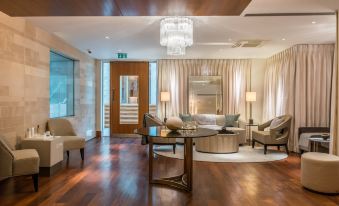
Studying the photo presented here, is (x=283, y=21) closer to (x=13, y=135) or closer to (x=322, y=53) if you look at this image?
(x=322, y=53)

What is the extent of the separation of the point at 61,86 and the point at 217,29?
13.3 feet

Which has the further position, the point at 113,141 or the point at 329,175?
the point at 113,141

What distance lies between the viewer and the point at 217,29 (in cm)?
529

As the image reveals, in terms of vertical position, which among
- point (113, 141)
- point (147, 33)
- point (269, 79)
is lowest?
point (113, 141)

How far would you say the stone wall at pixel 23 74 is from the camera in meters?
4.30

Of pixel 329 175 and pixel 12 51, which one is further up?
pixel 12 51

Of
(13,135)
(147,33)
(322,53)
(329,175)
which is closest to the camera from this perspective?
(329,175)

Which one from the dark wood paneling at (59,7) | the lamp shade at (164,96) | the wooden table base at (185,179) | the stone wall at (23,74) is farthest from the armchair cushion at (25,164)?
the lamp shade at (164,96)

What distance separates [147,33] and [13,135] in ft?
10.1

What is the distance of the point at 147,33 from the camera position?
221 inches

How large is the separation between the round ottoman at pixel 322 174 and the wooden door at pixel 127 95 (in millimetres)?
6210

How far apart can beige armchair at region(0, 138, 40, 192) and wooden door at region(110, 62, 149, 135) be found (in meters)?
5.54

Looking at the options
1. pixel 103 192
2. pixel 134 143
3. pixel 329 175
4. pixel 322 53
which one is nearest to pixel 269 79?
pixel 322 53

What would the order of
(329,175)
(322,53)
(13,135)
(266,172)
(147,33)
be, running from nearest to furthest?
(329,175) → (13,135) → (266,172) → (147,33) → (322,53)
